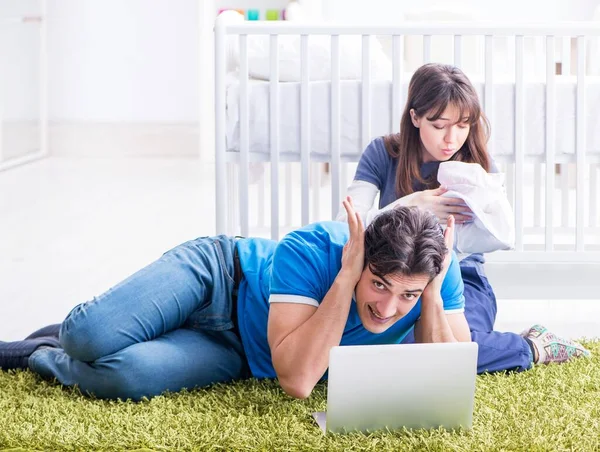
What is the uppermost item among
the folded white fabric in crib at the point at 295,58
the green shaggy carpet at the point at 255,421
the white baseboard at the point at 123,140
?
the folded white fabric in crib at the point at 295,58

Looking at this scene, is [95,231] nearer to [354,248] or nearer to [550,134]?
[550,134]

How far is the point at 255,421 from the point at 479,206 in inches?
25.9

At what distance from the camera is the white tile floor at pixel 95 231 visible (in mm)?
2404

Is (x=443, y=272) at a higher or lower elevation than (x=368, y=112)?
lower

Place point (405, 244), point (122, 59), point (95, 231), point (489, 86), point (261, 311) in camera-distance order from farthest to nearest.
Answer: point (122, 59), point (95, 231), point (489, 86), point (261, 311), point (405, 244)

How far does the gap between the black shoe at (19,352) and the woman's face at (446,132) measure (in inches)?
31.9

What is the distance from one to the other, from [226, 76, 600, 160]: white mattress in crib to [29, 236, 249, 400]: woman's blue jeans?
58 centimetres

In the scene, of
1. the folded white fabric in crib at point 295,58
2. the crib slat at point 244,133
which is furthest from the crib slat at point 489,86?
the crib slat at point 244,133

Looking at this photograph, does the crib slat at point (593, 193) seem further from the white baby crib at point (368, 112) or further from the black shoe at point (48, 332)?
the black shoe at point (48, 332)

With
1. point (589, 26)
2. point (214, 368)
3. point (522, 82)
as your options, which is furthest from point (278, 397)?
point (589, 26)

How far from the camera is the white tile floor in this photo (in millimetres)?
2404

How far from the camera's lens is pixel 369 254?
1.42 m

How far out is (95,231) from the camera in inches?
136

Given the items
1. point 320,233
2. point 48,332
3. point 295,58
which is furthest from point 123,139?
point 320,233
